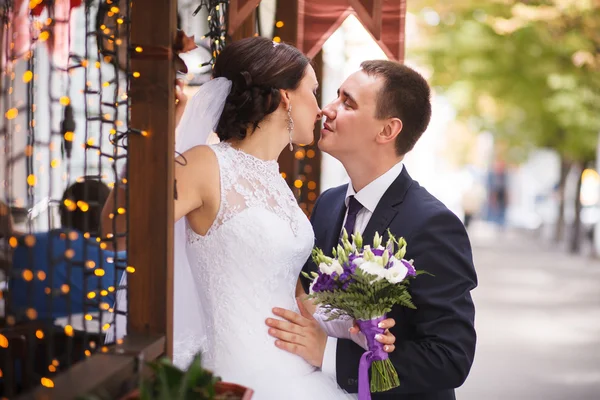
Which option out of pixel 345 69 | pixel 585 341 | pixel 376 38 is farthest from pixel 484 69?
pixel 376 38

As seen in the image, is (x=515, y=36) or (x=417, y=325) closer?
(x=417, y=325)

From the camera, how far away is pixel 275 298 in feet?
10.5

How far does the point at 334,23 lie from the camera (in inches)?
172

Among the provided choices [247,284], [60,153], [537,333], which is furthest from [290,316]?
[537,333]

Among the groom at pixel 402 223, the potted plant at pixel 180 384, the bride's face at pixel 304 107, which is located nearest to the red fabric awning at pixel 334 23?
the groom at pixel 402 223

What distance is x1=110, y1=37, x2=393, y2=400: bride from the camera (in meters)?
3.08

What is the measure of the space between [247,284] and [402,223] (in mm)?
726

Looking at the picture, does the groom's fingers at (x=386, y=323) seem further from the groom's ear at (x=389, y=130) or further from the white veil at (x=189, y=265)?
the groom's ear at (x=389, y=130)

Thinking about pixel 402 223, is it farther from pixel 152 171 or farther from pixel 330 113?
pixel 152 171

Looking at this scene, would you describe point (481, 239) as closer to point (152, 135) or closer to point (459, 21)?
point (459, 21)

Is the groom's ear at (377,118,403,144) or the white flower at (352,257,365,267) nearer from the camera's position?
the white flower at (352,257,365,267)

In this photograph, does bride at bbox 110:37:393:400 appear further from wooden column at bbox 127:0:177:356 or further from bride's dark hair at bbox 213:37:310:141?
wooden column at bbox 127:0:177:356

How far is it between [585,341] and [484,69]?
1138 cm

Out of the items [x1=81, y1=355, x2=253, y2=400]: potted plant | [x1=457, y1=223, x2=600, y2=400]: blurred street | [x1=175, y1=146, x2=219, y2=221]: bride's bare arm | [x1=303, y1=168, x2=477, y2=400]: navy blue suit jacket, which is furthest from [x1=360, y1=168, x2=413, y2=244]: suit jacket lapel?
[x1=457, y1=223, x2=600, y2=400]: blurred street
